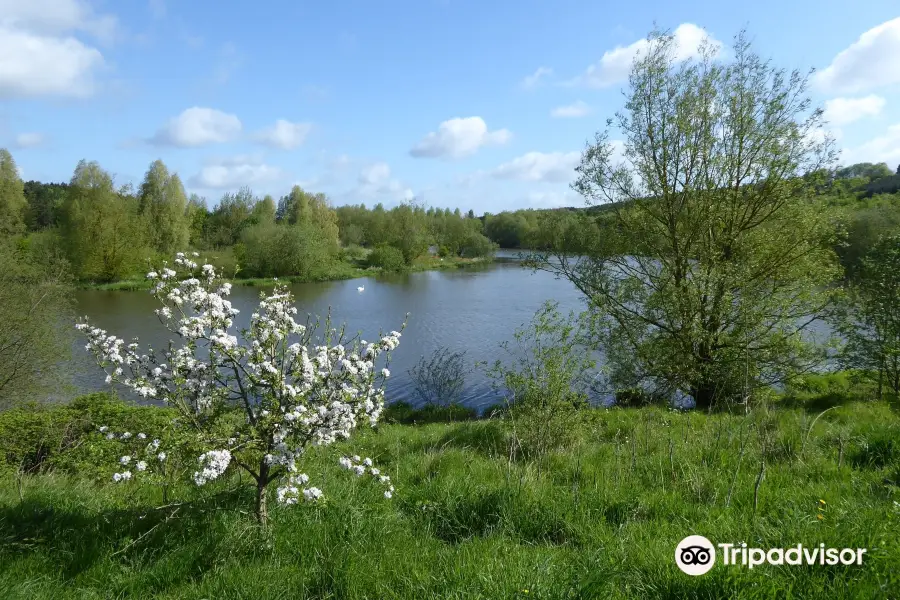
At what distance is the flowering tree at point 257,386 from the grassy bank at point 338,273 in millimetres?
29415

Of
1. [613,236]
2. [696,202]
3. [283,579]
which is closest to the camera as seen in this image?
[283,579]

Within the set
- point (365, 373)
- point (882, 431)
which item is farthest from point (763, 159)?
point (365, 373)

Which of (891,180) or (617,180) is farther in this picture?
(891,180)

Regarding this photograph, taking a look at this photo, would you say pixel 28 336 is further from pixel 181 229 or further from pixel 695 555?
pixel 181 229

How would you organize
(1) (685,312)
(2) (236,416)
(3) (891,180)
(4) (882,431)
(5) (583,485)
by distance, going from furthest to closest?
1. (3) (891,180)
2. (1) (685,312)
3. (4) (882,431)
4. (5) (583,485)
5. (2) (236,416)

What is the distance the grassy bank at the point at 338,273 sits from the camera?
148 ft

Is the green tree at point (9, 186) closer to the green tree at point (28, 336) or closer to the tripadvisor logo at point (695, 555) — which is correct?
the green tree at point (28, 336)

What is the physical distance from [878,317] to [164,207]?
5857 centimetres

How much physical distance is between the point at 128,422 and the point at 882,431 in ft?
35.1

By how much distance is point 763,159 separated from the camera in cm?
1274

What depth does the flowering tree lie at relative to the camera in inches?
149

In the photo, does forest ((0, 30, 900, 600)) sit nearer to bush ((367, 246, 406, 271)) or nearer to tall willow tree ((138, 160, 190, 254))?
tall willow tree ((138, 160, 190, 254))

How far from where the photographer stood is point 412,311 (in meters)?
35.3

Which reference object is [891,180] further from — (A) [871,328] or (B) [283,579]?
(B) [283,579]
